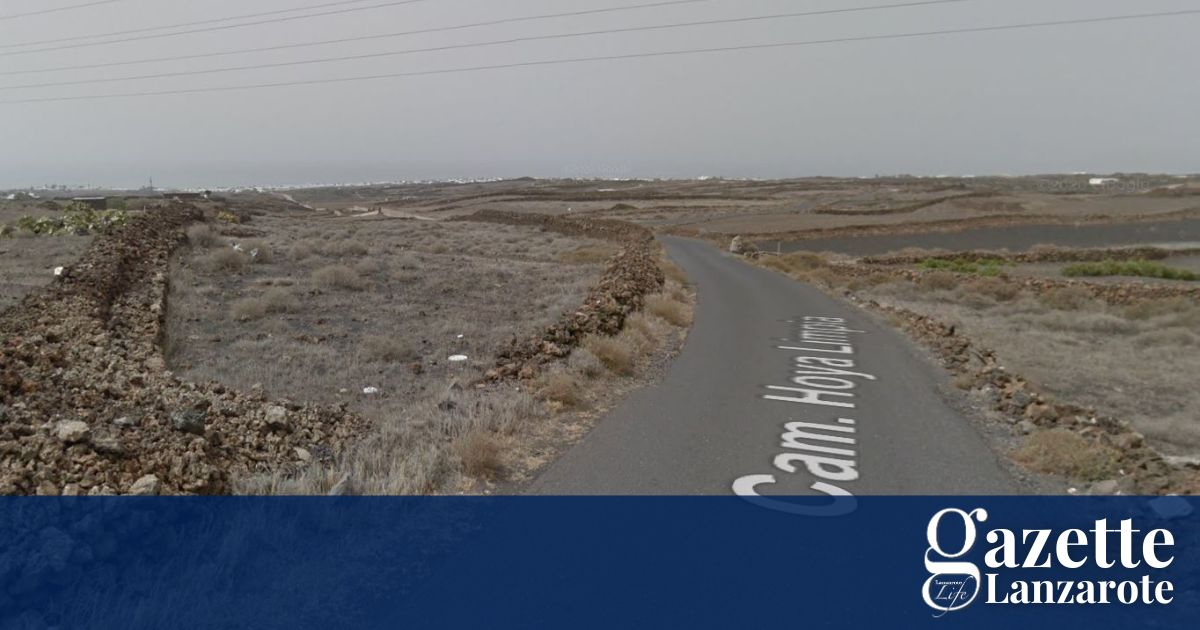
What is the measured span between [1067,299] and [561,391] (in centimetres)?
2482

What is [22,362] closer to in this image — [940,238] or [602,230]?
[602,230]

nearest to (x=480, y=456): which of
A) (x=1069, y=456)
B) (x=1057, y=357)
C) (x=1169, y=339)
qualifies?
(x=1069, y=456)

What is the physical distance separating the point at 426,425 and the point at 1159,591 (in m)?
6.59

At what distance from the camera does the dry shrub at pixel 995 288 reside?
28.6 m

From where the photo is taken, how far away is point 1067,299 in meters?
26.7

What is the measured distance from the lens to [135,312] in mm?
14984

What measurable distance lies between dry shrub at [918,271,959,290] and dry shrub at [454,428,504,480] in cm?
2829

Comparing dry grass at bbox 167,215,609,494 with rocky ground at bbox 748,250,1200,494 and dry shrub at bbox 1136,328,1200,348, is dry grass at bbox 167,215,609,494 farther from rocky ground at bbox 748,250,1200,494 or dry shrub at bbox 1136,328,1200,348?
dry shrub at bbox 1136,328,1200,348

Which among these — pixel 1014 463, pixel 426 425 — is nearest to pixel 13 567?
pixel 426 425

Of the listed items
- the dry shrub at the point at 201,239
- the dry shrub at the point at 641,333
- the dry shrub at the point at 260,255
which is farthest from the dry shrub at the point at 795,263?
the dry shrub at the point at 201,239

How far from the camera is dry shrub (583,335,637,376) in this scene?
458 inches

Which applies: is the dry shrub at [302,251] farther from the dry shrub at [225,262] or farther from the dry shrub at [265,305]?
the dry shrub at [265,305]

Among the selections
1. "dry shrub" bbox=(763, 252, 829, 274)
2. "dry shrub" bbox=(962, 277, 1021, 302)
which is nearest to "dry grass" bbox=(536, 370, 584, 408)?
"dry shrub" bbox=(962, 277, 1021, 302)

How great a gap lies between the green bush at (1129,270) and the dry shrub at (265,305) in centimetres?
3726
